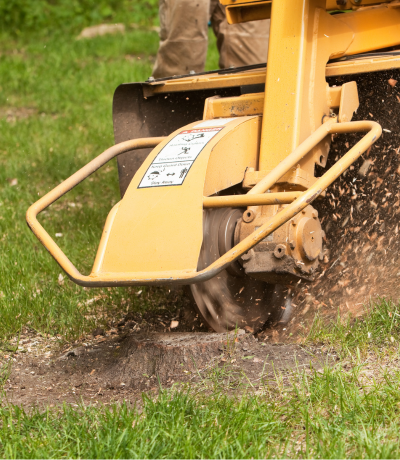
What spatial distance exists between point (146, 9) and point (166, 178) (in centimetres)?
929

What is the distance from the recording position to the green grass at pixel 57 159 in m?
2.91

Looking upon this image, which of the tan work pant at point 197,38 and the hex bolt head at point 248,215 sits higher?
the tan work pant at point 197,38

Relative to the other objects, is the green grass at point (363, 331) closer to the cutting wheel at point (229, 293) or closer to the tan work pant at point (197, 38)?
the cutting wheel at point (229, 293)

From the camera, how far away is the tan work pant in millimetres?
3924

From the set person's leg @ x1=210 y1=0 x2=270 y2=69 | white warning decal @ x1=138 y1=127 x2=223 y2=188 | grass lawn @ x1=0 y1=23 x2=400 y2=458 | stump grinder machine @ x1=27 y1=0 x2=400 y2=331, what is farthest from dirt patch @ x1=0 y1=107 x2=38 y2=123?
white warning decal @ x1=138 y1=127 x2=223 y2=188

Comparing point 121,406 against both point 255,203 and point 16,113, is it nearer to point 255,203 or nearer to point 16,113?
point 255,203

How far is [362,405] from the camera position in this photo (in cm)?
180

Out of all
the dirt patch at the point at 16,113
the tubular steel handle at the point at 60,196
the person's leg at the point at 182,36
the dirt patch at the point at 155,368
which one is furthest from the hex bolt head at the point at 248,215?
the dirt patch at the point at 16,113

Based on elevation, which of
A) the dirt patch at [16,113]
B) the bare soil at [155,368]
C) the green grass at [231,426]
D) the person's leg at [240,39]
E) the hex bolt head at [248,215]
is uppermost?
the person's leg at [240,39]

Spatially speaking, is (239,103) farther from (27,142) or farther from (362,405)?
(27,142)

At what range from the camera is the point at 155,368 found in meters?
2.19

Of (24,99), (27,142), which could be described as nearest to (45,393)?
(27,142)

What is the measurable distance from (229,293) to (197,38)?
212 cm

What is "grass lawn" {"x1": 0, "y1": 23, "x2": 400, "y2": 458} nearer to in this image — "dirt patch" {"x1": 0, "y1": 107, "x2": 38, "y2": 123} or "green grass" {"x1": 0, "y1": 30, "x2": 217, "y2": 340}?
"green grass" {"x1": 0, "y1": 30, "x2": 217, "y2": 340}
